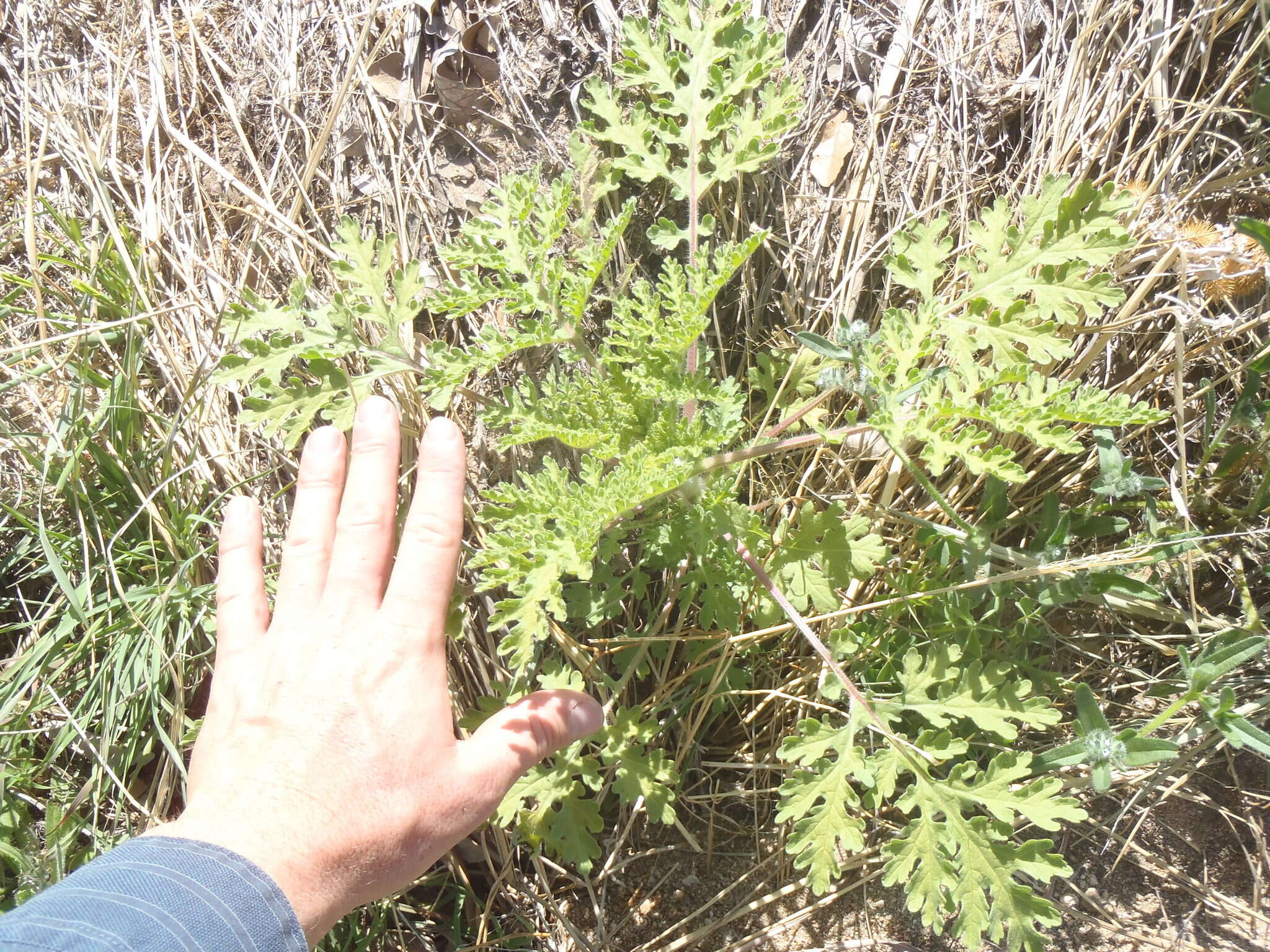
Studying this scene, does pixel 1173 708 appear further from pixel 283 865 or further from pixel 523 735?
pixel 283 865

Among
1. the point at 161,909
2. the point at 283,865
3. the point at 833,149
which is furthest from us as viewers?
the point at 833,149

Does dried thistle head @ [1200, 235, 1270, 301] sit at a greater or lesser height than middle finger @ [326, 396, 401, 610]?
greater

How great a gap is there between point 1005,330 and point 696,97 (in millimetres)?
1029

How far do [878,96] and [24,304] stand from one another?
2932 millimetres

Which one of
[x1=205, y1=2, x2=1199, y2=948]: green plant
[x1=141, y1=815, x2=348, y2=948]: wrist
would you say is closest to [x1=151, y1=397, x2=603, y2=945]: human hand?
[x1=141, y1=815, x2=348, y2=948]: wrist

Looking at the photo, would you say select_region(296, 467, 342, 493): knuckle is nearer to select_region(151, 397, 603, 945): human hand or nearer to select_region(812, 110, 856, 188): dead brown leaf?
select_region(151, 397, 603, 945): human hand

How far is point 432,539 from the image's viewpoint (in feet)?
7.81

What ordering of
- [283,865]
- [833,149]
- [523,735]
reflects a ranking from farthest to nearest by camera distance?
1. [833,149]
2. [523,735]
3. [283,865]

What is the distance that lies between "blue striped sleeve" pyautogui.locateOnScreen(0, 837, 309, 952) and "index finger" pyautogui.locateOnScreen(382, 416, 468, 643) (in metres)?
0.66

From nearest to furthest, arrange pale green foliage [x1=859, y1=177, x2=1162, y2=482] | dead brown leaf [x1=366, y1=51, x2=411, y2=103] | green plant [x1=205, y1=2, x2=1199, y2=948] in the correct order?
pale green foliage [x1=859, y1=177, x2=1162, y2=482] → green plant [x1=205, y1=2, x2=1199, y2=948] → dead brown leaf [x1=366, y1=51, x2=411, y2=103]

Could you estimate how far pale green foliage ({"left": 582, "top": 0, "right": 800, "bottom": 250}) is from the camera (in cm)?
254

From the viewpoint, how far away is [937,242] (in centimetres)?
256

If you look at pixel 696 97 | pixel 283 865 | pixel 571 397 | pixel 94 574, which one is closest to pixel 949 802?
pixel 571 397

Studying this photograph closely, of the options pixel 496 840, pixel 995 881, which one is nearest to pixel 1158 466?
pixel 995 881
